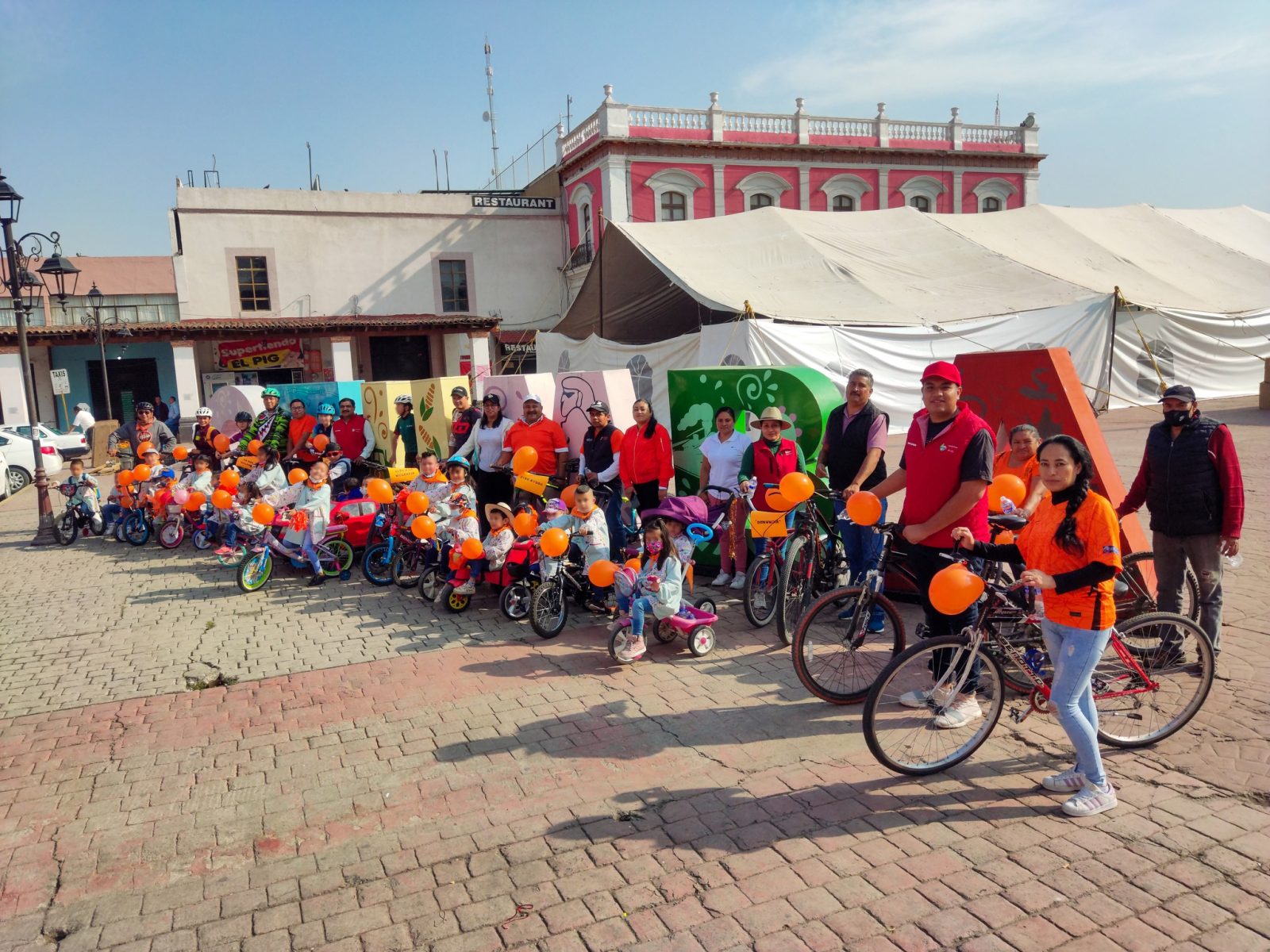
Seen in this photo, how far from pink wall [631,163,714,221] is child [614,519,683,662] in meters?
27.2

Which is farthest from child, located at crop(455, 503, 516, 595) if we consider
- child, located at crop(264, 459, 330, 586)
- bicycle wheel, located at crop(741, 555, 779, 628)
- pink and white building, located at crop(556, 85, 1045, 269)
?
pink and white building, located at crop(556, 85, 1045, 269)

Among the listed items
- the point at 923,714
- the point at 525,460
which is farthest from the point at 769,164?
the point at 923,714

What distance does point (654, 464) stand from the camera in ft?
26.0

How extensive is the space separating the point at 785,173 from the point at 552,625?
99.5 ft

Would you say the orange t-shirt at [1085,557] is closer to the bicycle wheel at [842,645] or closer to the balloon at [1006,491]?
the bicycle wheel at [842,645]

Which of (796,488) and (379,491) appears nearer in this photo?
(796,488)

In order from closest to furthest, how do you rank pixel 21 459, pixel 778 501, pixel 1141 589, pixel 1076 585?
pixel 1076 585 < pixel 1141 589 < pixel 778 501 < pixel 21 459

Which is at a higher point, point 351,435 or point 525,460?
point 351,435

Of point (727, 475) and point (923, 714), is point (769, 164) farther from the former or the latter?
point (923, 714)

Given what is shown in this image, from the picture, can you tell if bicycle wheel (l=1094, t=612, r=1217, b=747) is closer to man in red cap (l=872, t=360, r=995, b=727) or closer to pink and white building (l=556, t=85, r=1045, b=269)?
man in red cap (l=872, t=360, r=995, b=727)

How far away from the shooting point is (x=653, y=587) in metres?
6.10

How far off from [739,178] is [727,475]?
Result: 27.9m

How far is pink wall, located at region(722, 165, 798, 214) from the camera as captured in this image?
32.8m

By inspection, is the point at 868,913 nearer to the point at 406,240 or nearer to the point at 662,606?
the point at 662,606
